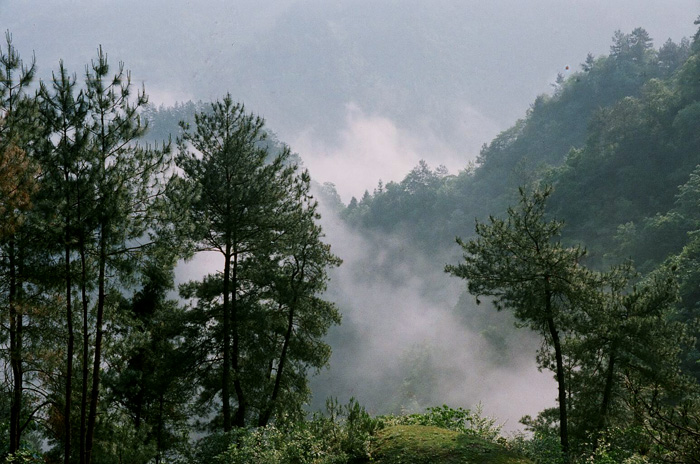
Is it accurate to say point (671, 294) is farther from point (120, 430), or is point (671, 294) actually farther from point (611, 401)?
point (120, 430)

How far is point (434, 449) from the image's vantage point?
7.91 m

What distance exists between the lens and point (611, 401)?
16.7 m

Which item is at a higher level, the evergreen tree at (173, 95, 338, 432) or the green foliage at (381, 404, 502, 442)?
the evergreen tree at (173, 95, 338, 432)

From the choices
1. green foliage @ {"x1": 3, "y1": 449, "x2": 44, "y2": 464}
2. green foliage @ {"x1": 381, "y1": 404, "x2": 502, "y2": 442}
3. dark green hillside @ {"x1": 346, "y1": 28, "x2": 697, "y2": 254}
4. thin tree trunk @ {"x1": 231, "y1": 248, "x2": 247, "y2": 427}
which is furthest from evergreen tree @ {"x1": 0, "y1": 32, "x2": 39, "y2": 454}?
dark green hillside @ {"x1": 346, "y1": 28, "x2": 697, "y2": 254}

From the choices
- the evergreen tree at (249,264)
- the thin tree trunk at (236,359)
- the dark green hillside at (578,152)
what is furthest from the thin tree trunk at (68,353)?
the dark green hillside at (578,152)

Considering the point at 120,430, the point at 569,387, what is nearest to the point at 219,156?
the point at 120,430

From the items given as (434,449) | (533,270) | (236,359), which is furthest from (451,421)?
(236,359)

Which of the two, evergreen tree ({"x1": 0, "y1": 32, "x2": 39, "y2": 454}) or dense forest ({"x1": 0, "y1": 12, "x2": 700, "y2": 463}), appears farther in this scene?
dense forest ({"x1": 0, "y1": 12, "x2": 700, "y2": 463})

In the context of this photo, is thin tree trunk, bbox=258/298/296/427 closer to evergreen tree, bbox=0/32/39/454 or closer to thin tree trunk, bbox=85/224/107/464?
thin tree trunk, bbox=85/224/107/464

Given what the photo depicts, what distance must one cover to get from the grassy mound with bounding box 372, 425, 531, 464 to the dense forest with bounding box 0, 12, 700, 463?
0.04 metres

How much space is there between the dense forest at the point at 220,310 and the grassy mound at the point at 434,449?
0.14 feet

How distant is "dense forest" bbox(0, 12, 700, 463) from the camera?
903cm

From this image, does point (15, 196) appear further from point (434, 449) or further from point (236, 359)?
point (236, 359)

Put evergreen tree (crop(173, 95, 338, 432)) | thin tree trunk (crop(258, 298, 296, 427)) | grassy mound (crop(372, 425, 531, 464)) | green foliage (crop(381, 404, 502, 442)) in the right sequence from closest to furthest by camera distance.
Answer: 1. grassy mound (crop(372, 425, 531, 464))
2. green foliage (crop(381, 404, 502, 442))
3. evergreen tree (crop(173, 95, 338, 432))
4. thin tree trunk (crop(258, 298, 296, 427))
